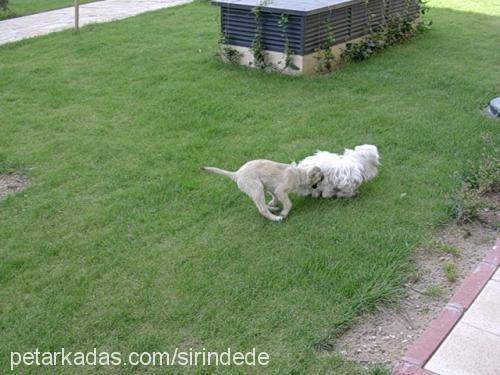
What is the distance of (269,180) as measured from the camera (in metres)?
4.66

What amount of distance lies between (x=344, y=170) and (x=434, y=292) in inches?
52.8

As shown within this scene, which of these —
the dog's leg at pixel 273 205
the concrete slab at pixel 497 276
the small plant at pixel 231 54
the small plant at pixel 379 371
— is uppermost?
the small plant at pixel 231 54

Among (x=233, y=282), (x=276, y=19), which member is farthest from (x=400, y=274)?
(x=276, y=19)

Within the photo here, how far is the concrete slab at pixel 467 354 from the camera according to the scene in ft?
10.5

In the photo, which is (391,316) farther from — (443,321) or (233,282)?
(233,282)

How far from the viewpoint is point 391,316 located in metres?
3.72

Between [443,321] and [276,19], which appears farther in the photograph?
[276,19]

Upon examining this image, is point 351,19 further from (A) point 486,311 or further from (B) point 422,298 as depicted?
(A) point 486,311

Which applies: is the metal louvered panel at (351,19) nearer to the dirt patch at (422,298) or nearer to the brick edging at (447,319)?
the dirt patch at (422,298)

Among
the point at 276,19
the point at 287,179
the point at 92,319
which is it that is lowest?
the point at 92,319

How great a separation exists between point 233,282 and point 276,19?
16.5 ft

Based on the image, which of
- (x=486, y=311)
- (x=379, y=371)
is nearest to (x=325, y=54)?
(x=486, y=311)

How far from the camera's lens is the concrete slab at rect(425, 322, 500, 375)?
319 cm

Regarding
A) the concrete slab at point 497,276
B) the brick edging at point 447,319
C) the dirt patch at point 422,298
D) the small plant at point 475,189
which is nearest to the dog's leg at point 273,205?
the dirt patch at point 422,298
